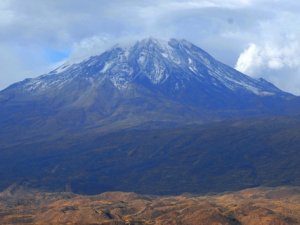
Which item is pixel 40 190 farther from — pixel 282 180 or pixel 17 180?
pixel 282 180

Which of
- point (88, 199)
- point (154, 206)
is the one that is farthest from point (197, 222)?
point (88, 199)

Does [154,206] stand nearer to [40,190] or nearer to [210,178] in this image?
[40,190]

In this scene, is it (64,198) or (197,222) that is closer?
(197,222)

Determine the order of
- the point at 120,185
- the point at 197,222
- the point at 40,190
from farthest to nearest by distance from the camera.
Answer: the point at 120,185
the point at 40,190
the point at 197,222

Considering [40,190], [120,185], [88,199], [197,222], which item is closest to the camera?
[197,222]

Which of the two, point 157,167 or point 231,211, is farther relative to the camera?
point 157,167

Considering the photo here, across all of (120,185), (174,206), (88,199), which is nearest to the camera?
(174,206)

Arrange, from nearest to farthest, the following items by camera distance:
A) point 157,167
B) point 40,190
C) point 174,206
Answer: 1. point 174,206
2. point 40,190
3. point 157,167

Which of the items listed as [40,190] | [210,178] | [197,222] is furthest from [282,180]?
[197,222]

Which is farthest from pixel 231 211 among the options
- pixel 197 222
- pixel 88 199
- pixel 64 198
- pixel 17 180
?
pixel 17 180
